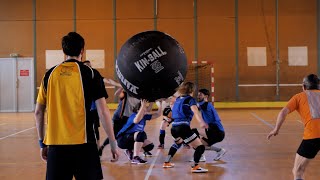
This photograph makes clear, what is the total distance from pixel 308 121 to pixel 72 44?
8.93 feet

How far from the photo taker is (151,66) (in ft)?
11.7

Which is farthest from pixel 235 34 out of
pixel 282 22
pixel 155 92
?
pixel 155 92

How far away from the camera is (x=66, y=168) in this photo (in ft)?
10.6

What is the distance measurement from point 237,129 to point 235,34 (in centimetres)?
839

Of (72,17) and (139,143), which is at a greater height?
(72,17)

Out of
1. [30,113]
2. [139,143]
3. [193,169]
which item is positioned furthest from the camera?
[30,113]

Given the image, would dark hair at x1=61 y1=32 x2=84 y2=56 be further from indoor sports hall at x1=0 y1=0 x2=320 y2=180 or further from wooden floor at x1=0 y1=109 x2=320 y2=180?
indoor sports hall at x1=0 y1=0 x2=320 y2=180

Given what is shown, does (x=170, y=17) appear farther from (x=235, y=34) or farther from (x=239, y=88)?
(x=239, y=88)

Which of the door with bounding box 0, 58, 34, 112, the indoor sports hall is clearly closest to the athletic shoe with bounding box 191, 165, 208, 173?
the indoor sports hall

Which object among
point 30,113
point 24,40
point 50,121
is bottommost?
point 30,113

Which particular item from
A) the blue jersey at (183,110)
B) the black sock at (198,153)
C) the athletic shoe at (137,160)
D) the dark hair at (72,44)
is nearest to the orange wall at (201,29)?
the athletic shoe at (137,160)

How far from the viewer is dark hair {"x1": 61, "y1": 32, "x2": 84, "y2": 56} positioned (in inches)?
125

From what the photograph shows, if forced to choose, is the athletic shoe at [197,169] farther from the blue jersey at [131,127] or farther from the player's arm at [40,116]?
the player's arm at [40,116]

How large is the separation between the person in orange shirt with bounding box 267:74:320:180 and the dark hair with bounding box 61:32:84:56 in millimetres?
2378
